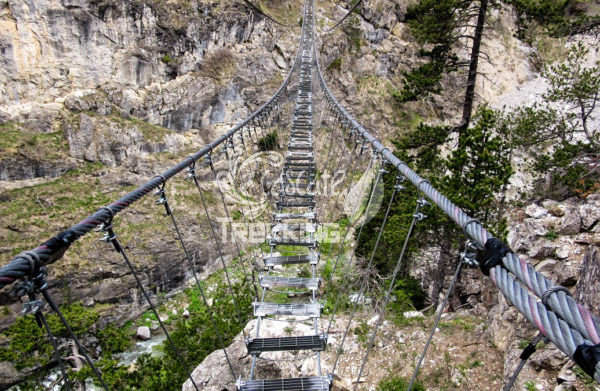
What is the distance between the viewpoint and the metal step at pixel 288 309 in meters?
3.18

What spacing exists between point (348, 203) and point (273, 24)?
14.7 meters

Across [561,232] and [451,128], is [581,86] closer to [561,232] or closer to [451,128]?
[451,128]

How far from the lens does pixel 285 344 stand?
2.86 metres

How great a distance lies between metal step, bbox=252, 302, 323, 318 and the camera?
3.18 metres

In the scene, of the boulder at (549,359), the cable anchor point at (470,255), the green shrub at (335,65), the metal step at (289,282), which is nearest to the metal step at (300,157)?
the metal step at (289,282)

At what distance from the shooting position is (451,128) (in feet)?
21.0

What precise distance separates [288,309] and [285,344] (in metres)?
0.41

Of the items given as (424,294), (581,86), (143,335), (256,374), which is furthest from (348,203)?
(256,374)

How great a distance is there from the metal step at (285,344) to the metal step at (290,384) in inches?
10.2

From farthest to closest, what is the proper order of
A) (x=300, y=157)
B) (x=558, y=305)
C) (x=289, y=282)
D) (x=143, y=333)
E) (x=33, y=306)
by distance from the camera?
(x=143, y=333), (x=300, y=157), (x=289, y=282), (x=33, y=306), (x=558, y=305)

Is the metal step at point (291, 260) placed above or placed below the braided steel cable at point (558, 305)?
below

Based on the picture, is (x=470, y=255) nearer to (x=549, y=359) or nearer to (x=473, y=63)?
(x=549, y=359)

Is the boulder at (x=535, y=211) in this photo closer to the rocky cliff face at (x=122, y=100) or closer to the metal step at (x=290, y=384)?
the metal step at (x=290, y=384)

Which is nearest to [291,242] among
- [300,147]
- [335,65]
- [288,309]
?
[288,309]
